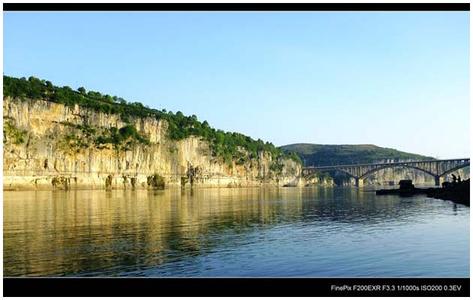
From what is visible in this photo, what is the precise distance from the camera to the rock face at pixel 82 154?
108 meters

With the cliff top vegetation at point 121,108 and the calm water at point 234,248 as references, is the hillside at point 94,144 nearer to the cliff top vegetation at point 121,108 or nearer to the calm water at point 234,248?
→ the cliff top vegetation at point 121,108

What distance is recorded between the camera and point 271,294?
9.27 metres

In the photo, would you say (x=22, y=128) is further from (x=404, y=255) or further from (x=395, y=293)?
(x=395, y=293)

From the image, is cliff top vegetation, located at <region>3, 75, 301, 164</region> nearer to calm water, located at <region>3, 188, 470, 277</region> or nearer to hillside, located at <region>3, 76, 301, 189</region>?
hillside, located at <region>3, 76, 301, 189</region>

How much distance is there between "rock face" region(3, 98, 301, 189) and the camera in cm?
10756

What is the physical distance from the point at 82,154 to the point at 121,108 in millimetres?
23700

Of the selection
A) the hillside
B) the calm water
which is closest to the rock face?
the hillside

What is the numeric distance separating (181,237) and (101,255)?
23.4 feet

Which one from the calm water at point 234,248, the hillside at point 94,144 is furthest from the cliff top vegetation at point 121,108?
the calm water at point 234,248

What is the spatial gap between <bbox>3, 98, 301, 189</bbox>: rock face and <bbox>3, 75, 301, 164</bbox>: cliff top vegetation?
1812 millimetres

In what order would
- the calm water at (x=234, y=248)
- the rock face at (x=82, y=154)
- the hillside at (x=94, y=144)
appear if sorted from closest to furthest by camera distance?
the calm water at (x=234, y=248) → the rock face at (x=82, y=154) → the hillside at (x=94, y=144)

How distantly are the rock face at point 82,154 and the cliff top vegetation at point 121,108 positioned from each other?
1812mm

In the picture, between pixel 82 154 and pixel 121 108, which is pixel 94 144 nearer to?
pixel 82 154

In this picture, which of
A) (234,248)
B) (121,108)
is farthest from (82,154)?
(234,248)
